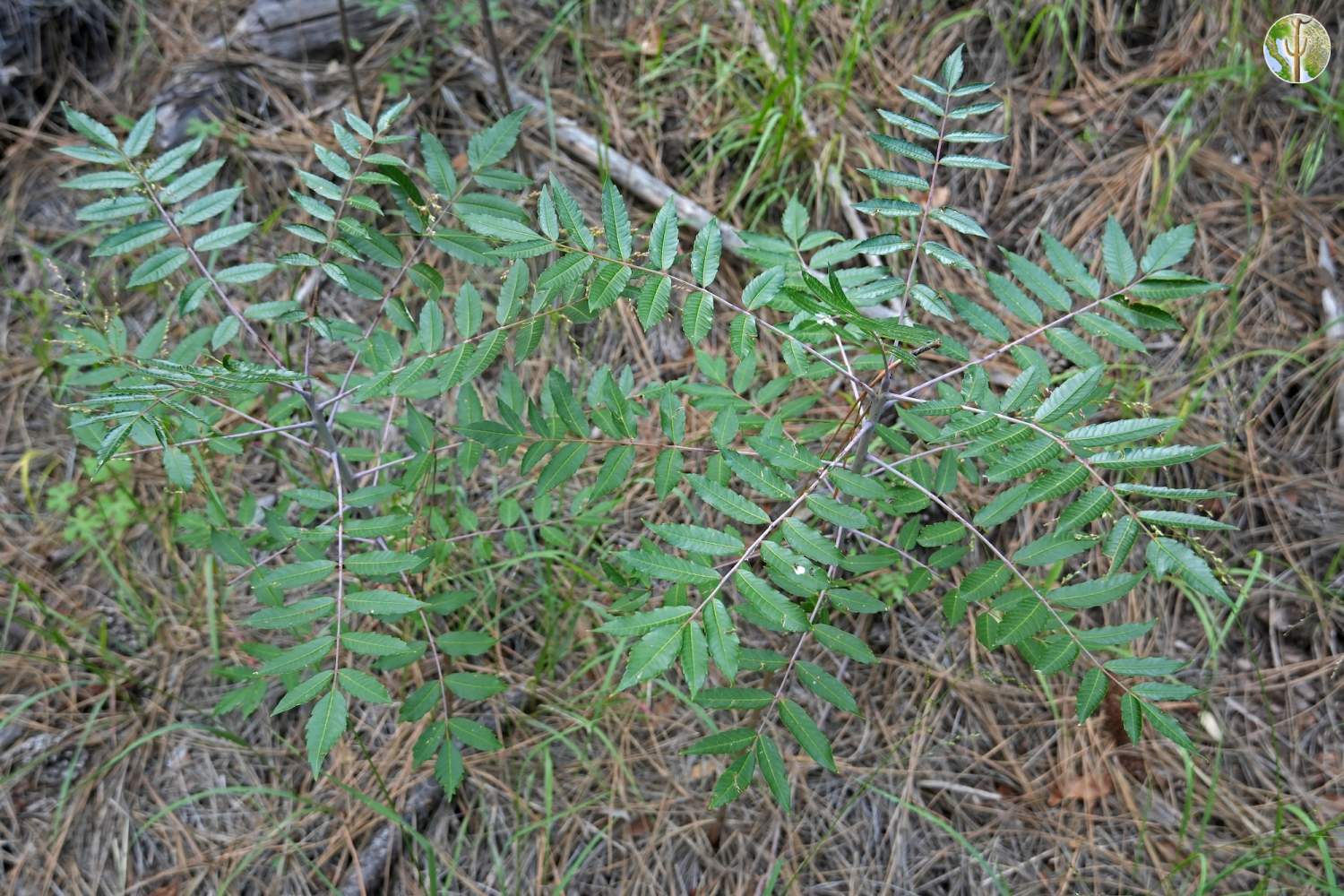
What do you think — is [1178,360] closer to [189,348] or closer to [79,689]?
[189,348]

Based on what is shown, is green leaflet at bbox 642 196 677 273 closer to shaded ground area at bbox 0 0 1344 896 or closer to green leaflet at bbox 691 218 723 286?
green leaflet at bbox 691 218 723 286

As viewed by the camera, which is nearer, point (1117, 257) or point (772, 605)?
point (772, 605)

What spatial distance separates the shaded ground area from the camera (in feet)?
7.24

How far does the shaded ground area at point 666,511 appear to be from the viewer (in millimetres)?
2207

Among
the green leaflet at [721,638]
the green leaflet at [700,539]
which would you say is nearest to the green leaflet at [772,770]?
the green leaflet at [721,638]

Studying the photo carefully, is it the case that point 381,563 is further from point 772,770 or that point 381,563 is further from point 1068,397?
point 1068,397

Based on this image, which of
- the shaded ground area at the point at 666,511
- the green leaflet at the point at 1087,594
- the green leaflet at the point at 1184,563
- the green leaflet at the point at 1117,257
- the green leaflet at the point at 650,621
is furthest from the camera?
the shaded ground area at the point at 666,511

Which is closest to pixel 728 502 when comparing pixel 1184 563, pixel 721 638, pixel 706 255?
pixel 721 638

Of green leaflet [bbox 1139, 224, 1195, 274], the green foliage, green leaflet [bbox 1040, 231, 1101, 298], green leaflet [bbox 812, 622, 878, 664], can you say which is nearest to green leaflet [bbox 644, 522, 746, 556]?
the green foliage

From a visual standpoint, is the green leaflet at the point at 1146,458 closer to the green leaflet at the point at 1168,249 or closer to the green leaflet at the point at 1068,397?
the green leaflet at the point at 1068,397

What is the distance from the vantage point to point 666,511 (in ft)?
8.57

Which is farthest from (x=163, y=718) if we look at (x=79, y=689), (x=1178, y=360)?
(x=1178, y=360)

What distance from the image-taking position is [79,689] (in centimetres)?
244

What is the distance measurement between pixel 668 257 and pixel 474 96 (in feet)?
6.30
